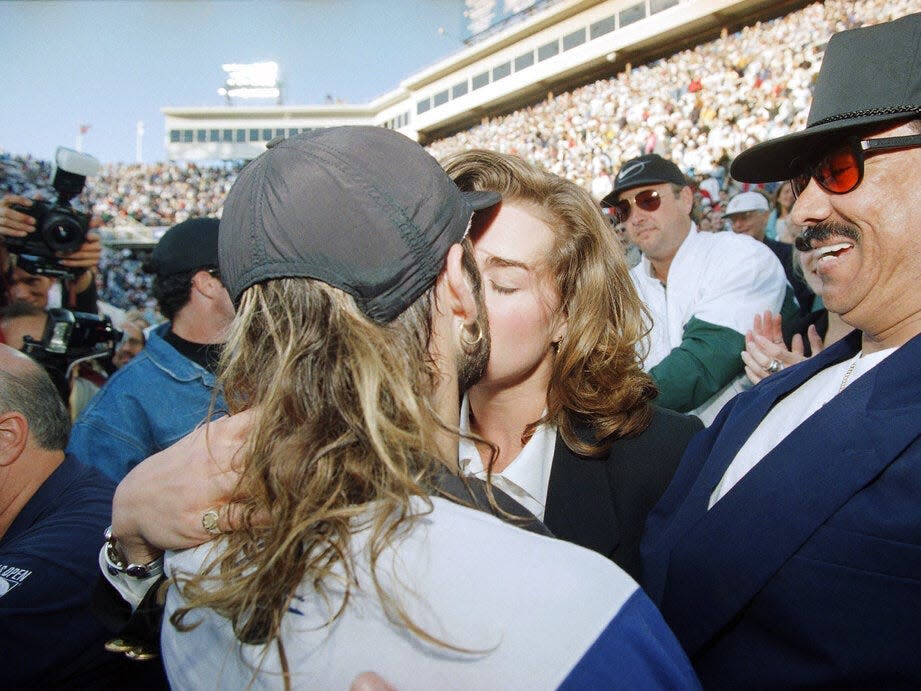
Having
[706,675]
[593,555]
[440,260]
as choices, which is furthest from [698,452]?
[440,260]

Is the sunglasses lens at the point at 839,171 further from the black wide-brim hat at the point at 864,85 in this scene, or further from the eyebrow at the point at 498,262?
the eyebrow at the point at 498,262

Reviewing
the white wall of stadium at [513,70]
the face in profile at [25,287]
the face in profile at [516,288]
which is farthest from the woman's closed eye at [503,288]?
the white wall of stadium at [513,70]

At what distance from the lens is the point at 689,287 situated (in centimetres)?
331

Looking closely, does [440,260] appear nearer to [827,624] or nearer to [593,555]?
[593,555]

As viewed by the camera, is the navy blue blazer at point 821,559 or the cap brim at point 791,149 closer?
the navy blue blazer at point 821,559

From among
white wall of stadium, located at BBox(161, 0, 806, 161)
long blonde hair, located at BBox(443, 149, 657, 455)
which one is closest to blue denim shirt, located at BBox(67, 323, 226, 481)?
long blonde hair, located at BBox(443, 149, 657, 455)

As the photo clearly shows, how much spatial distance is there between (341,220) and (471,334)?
32cm

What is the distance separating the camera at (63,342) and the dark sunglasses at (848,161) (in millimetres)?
3429

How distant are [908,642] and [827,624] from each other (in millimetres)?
117

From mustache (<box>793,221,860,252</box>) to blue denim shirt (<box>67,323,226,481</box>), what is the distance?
7.68 feet

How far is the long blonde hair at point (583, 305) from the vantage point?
189 centimetres

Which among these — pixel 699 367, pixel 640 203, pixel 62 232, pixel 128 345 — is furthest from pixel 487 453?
pixel 128 345

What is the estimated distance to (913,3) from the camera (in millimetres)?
13562

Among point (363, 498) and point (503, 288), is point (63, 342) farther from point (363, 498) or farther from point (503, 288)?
point (363, 498)
